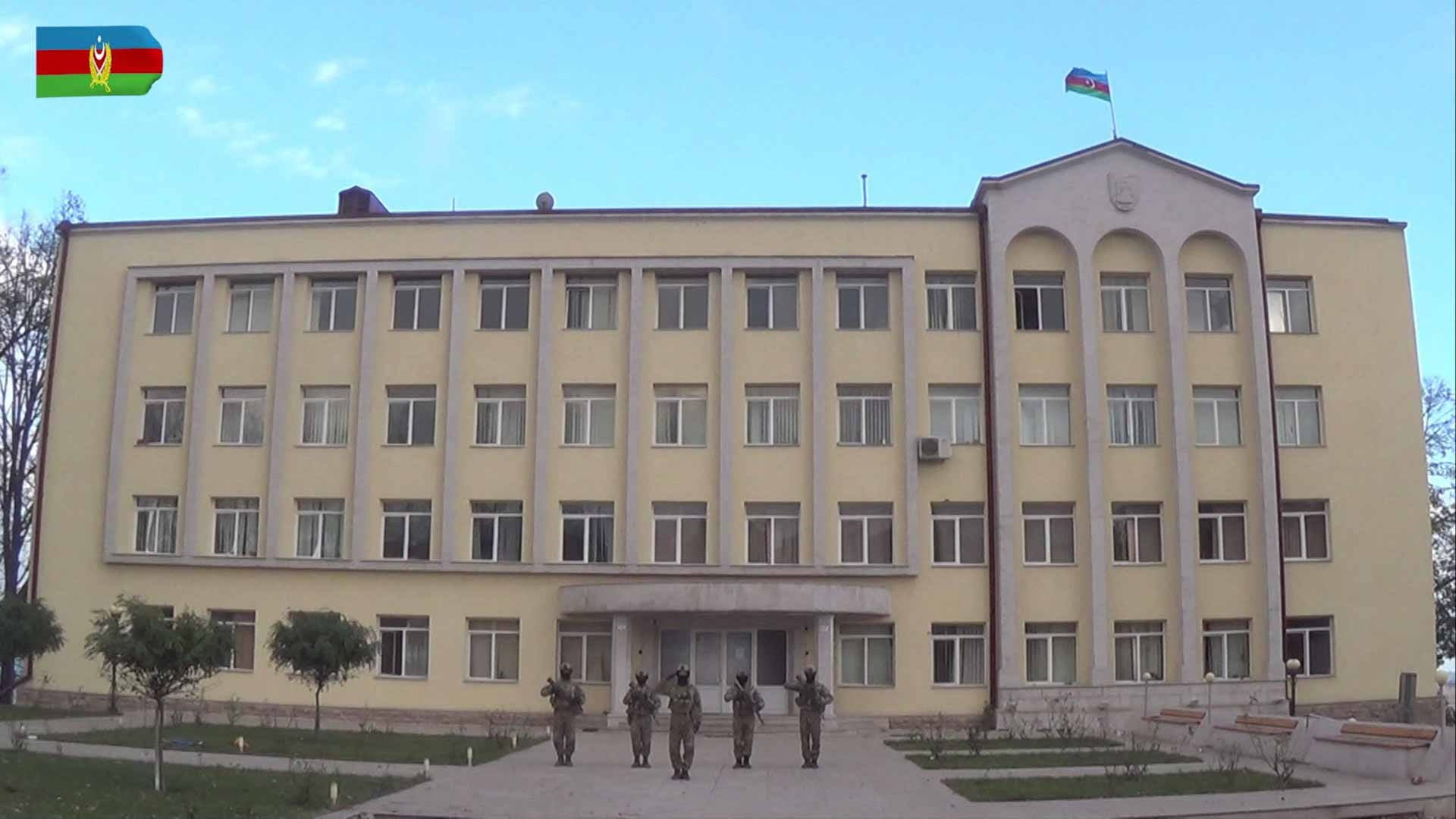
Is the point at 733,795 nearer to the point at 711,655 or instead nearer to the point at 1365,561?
the point at 711,655

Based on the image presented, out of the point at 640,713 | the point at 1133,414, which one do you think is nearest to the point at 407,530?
the point at 640,713

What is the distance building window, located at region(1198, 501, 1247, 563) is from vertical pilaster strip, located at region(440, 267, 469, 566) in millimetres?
17507

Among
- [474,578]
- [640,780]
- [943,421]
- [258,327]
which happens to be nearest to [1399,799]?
[640,780]

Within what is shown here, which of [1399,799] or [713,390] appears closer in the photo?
[1399,799]

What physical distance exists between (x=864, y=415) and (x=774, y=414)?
2.15 metres

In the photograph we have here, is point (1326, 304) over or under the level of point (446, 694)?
over

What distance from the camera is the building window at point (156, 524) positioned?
32.2m

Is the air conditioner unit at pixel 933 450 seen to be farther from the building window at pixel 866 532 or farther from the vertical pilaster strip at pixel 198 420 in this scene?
the vertical pilaster strip at pixel 198 420

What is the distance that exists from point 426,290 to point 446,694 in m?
9.79

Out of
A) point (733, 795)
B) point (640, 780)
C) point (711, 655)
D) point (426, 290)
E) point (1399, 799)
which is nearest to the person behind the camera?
point (1399, 799)

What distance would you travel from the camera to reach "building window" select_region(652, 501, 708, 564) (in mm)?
30734

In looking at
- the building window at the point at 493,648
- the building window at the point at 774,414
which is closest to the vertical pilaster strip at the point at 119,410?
the building window at the point at 493,648

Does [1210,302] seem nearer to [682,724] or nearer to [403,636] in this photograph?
[682,724]

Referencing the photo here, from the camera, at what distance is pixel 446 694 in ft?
99.9
